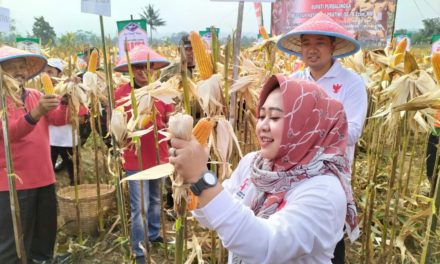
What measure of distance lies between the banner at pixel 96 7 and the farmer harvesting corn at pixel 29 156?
27.1 inches

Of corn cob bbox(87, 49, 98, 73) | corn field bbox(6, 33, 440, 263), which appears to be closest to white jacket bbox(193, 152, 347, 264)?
corn field bbox(6, 33, 440, 263)

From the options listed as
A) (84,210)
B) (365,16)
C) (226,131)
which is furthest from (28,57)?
(365,16)

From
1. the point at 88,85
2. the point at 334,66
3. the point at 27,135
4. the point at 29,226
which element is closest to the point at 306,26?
the point at 334,66

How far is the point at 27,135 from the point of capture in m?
2.35

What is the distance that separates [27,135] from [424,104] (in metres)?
2.27

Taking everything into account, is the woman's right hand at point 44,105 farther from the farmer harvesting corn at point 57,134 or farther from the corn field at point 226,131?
the farmer harvesting corn at point 57,134

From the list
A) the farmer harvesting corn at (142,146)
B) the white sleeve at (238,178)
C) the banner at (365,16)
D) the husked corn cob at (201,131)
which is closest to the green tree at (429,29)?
the banner at (365,16)

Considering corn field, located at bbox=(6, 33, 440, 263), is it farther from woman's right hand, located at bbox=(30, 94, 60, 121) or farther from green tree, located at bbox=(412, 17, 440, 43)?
green tree, located at bbox=(412, 17, 440, 43)

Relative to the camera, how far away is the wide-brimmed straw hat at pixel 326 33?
2117mm

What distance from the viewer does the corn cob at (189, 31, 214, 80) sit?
46.3 inches

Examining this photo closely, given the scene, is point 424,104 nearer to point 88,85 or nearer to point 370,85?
point 370,85

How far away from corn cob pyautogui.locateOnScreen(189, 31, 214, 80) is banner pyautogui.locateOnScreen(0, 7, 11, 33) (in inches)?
42.7

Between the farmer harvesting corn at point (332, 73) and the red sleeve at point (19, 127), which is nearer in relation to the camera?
the farmer harvesting corn at point (332, 73)

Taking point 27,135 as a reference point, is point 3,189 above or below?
below
